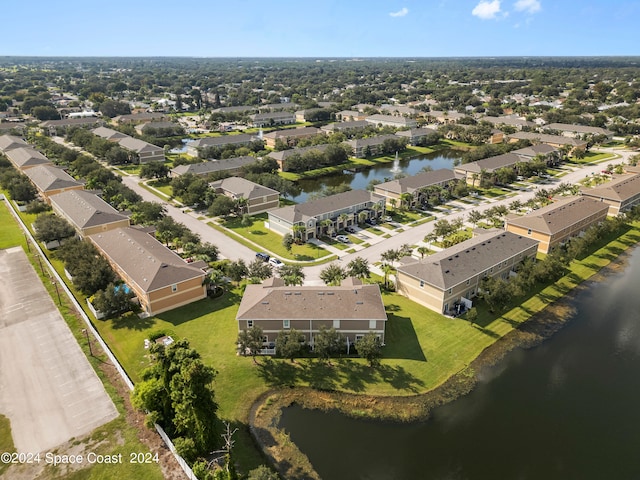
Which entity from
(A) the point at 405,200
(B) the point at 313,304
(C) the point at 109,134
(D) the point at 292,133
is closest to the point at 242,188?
(A) the point at 405,200

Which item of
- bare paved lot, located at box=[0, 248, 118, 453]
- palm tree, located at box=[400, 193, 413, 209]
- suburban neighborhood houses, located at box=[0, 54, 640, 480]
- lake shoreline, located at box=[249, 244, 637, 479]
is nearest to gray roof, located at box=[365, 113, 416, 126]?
suburban neighborhood houses, located at box=[0, 54, 640, 480]

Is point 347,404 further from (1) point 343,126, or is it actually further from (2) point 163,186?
(1) point 343,126

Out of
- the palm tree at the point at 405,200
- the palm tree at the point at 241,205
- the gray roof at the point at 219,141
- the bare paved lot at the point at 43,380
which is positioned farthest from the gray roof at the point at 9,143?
the palm tree at the point at 405,200

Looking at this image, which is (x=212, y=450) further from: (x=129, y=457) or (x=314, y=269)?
(x=314, y=269)

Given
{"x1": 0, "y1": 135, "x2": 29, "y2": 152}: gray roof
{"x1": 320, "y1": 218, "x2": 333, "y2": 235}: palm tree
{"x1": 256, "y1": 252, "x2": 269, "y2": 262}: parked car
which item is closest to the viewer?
{"x1": 256, "y1": 252, "x2": 269, "y2": 262}: parked car

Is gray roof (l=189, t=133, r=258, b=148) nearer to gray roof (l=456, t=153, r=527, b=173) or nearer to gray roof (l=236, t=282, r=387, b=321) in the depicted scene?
gray roof (l=456, t=153, r=527, b=173)

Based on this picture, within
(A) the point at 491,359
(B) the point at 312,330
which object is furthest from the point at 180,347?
(A) the point at 491,359

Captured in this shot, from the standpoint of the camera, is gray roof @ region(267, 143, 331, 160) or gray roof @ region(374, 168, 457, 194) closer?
gray roof @ region(374, 168, 457, 194)
